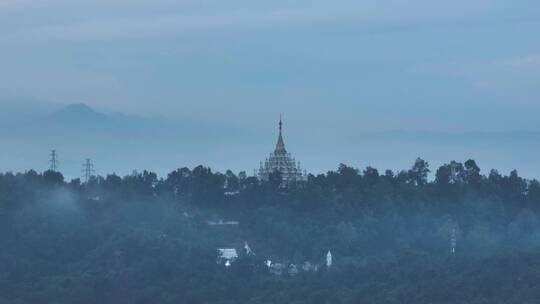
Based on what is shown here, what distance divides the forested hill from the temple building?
3210 millimetres

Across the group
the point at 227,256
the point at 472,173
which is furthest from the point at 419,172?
the point at 227,256

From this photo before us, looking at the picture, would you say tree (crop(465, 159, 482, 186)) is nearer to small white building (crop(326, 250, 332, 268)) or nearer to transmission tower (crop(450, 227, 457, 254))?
transmission tower (crop(450, 227, 457, 254))

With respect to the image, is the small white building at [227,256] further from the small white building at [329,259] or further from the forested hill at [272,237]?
the small white building at [329,259]

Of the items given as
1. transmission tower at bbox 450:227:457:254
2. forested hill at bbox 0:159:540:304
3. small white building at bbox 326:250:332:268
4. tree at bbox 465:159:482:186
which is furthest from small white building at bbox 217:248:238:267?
tree at bbox 465:159:482:186

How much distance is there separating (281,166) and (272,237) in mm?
10470

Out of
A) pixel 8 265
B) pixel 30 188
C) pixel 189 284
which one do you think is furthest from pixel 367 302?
pixel 30 188

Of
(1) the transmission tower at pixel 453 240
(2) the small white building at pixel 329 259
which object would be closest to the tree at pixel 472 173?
(1) the transmission tower at pixel 453 240

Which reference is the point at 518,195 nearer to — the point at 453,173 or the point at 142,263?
the point at 453,173

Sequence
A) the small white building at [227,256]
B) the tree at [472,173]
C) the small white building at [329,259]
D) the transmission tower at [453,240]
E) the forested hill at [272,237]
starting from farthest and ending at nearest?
the tree at [472,173]
the transmission tower at [453,240]
the small white building at [329,259]
the small white building at [227,256]
the forested hill at [272,237]

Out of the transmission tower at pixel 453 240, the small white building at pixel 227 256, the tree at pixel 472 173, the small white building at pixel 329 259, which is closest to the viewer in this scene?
the small white building at pixel 227 256

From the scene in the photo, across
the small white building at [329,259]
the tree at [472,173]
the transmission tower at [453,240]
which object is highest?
the tree at [472,173]

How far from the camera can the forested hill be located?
2579 inches

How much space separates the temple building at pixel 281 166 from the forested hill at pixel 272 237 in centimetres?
321

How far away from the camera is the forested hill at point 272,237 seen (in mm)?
65500
